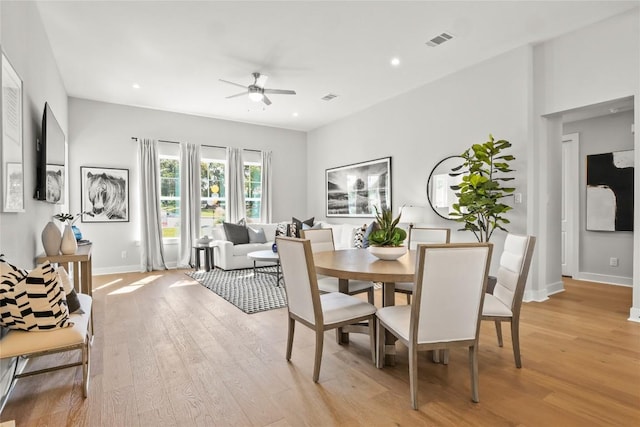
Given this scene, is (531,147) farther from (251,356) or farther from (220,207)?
(220,207)

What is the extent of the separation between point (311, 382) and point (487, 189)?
2925 millimetres

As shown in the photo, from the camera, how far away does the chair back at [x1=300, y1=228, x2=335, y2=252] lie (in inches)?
127

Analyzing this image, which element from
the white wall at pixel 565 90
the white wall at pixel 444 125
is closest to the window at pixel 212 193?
the white wall at pixel 444 125

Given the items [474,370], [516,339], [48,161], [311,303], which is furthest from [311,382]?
[48,161]

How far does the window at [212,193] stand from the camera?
670 centimetres

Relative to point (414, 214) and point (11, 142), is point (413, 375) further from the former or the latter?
point (414, 214)

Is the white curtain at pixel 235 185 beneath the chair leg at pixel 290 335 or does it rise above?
above

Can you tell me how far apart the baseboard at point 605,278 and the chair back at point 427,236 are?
136 inches

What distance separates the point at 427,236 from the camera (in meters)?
3.41

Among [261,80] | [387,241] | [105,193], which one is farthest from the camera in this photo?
[105,193]

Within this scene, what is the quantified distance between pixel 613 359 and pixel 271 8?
4.00 meters

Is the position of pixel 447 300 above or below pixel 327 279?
above

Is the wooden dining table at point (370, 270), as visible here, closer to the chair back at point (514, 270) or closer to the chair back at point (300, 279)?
the chair back at point (300, 279)

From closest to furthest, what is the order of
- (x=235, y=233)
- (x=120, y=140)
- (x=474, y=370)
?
(x=474, y=370) < (x=120, y=140) < (x=235, y=233)
